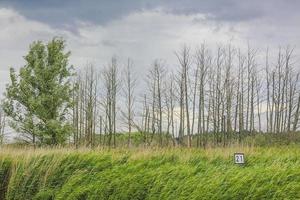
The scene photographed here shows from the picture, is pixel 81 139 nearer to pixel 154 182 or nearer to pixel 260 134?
pixel 260 134

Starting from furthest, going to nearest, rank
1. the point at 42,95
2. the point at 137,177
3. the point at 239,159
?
1. the point at 42,95
2. the point at 239,159
3. the point at 137,177

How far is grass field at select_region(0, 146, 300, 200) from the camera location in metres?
7.01

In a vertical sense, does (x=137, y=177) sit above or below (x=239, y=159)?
below

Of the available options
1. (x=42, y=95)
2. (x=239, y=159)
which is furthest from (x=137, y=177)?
(x=42, y=95)

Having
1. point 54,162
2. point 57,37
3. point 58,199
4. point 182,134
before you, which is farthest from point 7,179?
point 182,134

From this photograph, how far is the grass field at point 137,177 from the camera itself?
7.01 metres

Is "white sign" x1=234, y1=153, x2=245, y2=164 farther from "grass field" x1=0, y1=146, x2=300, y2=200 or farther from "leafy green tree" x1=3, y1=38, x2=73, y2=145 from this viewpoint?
"leafy green tree" x1=3, y1=38, x2=73, y2=145

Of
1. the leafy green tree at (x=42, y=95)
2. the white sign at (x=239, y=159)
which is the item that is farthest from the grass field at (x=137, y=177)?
the leafy green tree at (x=42, y=95)

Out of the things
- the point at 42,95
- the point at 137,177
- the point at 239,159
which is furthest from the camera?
the point at 42,95

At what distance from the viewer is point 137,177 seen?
26.4 feet

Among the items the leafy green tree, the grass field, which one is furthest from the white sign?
the leafy green tree

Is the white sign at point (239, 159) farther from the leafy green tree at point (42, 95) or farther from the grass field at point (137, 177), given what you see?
the leafy green tree at point (42, 95)

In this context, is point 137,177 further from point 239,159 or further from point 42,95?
point 42,95

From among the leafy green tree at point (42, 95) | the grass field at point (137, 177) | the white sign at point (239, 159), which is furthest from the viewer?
the leafy green tree at point (42, 95)
